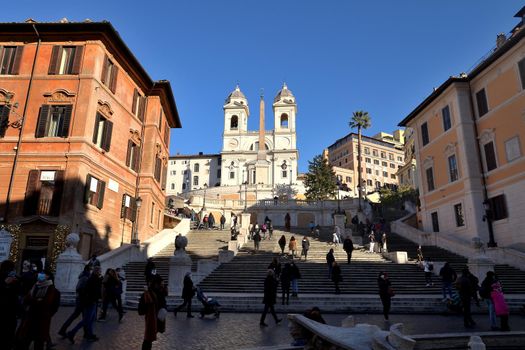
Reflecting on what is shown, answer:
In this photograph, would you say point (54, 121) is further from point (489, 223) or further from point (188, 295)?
point (489, 223)

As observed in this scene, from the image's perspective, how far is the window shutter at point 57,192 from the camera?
19.2 metres

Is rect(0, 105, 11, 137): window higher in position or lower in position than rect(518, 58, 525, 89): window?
lower

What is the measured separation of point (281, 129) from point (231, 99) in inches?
701

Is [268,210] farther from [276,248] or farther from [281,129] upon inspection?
[281,129]

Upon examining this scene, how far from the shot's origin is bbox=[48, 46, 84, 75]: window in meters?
21.9

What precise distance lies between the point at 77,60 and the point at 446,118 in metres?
24.4

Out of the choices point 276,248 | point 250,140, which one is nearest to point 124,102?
point 276,248

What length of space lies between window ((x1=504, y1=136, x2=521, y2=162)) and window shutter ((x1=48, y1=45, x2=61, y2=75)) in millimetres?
26333

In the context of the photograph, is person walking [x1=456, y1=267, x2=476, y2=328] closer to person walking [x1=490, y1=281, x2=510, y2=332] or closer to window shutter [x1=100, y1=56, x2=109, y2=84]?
person walking [x1=490, y1=281, x2=510, y2=332]

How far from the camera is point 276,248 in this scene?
2517 centimetres

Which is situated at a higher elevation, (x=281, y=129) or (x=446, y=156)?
(x=281, y=129)

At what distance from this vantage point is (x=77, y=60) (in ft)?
72.1

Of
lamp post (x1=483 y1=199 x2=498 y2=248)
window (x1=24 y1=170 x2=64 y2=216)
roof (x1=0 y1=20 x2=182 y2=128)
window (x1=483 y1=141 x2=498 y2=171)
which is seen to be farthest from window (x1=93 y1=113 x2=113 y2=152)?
window (x1=483 y1=141 x2=498 y2=171)

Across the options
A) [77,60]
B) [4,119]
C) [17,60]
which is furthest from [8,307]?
[17,60]
